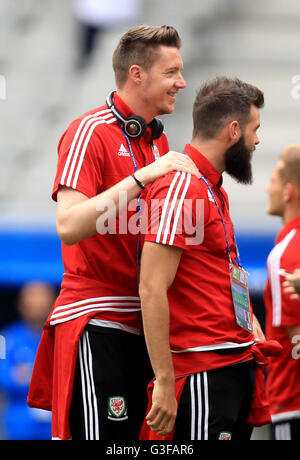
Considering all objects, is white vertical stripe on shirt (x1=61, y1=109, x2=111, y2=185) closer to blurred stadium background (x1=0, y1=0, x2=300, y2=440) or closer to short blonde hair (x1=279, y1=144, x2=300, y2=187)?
short blonde hair (x1=279, y1=144, x2=300, y2=187)

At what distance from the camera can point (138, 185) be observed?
2654 millimetres

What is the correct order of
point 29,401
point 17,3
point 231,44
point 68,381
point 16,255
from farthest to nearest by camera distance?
1. point 17,3
2. point 231,44
3. point 16,255
4. point 29,401
5. point 68,381

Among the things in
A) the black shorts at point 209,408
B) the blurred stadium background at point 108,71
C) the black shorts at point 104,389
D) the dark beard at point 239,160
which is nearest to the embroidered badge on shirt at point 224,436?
the black shorts at point 209,408

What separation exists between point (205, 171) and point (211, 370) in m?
0.64

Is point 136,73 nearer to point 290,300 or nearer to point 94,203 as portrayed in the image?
point 94,203

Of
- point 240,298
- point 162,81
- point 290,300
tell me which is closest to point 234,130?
point 162,81

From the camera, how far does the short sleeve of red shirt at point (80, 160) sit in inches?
108

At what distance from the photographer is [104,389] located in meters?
2.85

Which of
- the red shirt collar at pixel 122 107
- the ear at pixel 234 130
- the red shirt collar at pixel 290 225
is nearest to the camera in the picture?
the ear at pixel 234 130

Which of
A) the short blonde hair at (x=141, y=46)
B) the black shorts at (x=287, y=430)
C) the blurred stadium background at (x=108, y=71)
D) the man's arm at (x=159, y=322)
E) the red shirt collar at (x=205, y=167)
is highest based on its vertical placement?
the blurred stadium background at (x=108, y=71)

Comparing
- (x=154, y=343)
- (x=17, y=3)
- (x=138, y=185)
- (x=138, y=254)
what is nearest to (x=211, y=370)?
(x=154, y=343)

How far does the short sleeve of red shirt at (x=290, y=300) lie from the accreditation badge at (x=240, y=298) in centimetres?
46

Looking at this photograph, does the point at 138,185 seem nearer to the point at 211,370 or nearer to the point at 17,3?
the point at 211,370

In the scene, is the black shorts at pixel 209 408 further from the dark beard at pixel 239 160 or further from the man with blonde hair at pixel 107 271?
the dark beard at pixel 239 160
